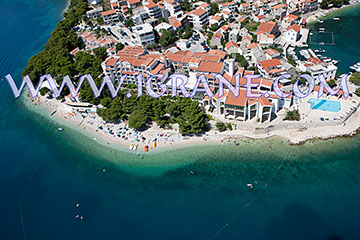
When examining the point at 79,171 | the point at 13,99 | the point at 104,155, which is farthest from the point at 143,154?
the point at 13,99

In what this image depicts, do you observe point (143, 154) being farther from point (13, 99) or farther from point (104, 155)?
point (13, 99)

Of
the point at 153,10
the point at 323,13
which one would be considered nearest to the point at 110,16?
the point at 153,10

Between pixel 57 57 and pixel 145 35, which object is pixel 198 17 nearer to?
pixel 145 35

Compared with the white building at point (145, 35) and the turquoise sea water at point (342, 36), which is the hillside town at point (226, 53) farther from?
the turquoise sea water at point (342, 36)

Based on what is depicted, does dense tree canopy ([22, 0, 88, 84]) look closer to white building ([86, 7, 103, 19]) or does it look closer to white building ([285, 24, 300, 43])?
white building ([86, 7, 103, 19])

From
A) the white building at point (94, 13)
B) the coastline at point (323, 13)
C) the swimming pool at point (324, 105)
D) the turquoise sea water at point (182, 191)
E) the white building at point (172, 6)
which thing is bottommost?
the turquoise sea water at point (182, 191)

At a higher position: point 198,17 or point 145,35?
point 145,35

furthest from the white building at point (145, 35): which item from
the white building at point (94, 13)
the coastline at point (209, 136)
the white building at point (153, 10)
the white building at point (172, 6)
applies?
the white building at point (94, 13)
